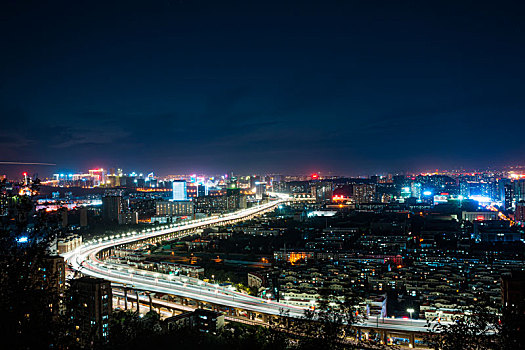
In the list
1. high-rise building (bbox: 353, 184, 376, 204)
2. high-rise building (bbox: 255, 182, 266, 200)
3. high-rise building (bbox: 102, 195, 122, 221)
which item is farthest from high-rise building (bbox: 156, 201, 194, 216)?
high-rise building (bbox: 255, 182, 266, 200)

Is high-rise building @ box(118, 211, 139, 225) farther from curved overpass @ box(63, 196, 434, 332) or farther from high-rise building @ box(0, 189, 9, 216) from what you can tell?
high-rise building @ box(0, 189, 9, 216)

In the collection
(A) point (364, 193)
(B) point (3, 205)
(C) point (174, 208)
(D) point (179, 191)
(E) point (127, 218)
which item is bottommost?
(E) point (127, 218)

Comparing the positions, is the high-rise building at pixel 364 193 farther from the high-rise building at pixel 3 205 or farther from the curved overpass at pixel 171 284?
the high-rise building at pixel 3 205

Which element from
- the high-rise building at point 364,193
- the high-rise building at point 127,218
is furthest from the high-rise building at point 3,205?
the high-rise building at point 364,193

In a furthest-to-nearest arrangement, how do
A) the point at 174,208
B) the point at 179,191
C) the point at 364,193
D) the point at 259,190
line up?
the point at 259,190 < the point at 364,193 < the point at 179,191 < the point at 174,208

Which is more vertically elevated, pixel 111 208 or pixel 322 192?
pixel 111 208

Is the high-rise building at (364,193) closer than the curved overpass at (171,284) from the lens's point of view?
No

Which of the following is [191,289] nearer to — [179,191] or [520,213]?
[520,213]

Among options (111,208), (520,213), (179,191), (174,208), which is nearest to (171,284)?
(111,208)
